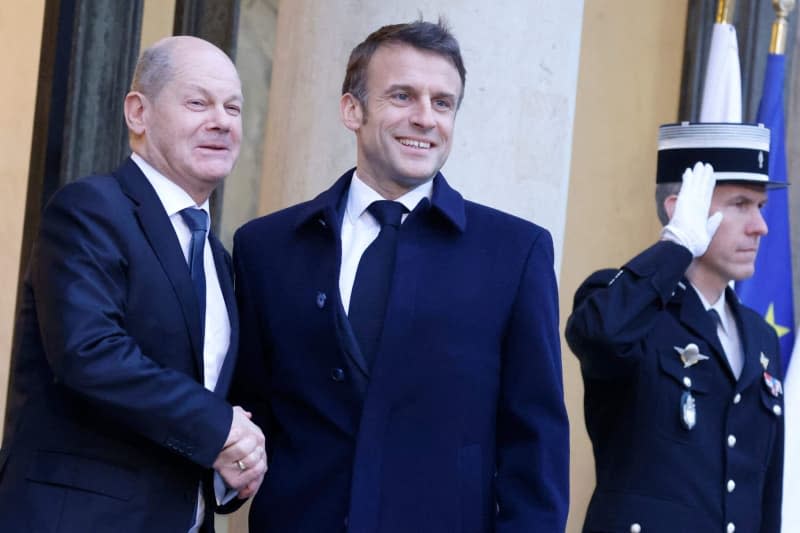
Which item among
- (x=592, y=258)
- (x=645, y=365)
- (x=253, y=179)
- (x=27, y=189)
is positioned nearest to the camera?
(x=645, y=365)

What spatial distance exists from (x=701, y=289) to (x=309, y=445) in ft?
4.61

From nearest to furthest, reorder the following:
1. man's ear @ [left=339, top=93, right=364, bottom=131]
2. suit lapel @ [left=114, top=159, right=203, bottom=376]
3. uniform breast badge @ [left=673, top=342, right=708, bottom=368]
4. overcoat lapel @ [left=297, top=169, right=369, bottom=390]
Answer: suit lapel @ [left=114, top=159, right=203, bottom=376], overcoat lapel @ [left=297, top=169, right=369, bottom=390], man's ear @ [left=339, top=93, right=364, bottom=131], uniform breast badge @ [left=673, top=342, right=708, bottom=368]

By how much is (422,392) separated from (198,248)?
525 millimetres

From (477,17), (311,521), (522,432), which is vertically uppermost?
(477,17)

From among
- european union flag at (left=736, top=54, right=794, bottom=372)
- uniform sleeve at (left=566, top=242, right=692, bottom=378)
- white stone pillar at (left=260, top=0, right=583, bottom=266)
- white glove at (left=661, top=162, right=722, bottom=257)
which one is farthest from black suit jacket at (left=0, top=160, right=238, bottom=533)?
european union flag at (left=736, top=54, right=794, bottom=372)

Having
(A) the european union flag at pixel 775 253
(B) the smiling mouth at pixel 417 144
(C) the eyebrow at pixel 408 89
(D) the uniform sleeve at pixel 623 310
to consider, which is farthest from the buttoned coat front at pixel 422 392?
(A) the european union flag at pixel 775 253

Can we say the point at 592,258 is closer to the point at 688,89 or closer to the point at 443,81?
the point at 688,89

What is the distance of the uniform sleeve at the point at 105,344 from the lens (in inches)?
121

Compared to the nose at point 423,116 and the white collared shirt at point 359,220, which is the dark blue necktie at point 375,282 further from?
the nose at point 423,116

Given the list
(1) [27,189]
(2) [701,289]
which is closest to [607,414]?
(2) [701,289]

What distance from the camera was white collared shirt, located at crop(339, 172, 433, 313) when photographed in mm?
3494

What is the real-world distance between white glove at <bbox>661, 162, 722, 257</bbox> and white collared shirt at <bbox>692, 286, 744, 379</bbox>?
14 cm

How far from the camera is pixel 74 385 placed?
10.1 ft

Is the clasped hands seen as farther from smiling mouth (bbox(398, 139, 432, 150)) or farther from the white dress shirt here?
smiling mouth (bbox(398, 139, 432, 150))
